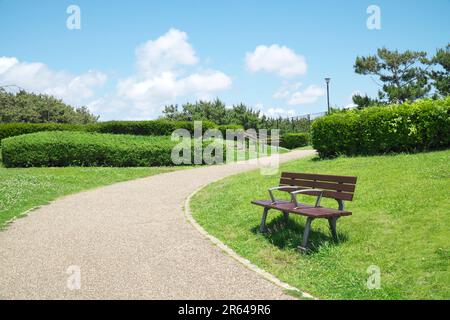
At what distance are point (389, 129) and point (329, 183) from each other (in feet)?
25.9

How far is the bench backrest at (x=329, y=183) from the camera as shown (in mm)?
6582

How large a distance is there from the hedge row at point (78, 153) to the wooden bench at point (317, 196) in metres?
13.7

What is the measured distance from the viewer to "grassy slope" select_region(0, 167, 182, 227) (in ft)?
36.6

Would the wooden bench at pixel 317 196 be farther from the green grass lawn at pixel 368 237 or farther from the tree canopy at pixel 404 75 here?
the tree canopy at pixel 404 75

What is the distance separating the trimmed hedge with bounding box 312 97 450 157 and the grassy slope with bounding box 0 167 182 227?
7773 mm

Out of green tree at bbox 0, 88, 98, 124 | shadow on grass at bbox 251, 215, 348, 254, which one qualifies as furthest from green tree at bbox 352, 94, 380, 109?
green tree at bbox 0, 88, 98, 124

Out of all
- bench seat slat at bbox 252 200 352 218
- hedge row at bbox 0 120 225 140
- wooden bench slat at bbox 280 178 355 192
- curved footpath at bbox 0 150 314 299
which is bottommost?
curved footpath at bbox 0 150 314 299

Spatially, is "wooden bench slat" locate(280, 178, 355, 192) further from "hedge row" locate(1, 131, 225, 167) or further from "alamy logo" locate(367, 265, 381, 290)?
"hedge row" locate(1, 131, 225, 167)

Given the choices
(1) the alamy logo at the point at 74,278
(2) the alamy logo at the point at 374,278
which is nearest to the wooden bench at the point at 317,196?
(2) the alamy logo at the point at 374,278

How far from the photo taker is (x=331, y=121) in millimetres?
15305


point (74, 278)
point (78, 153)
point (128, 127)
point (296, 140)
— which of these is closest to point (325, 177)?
point (74, 278)

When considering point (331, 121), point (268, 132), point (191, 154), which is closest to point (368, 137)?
point (331, 121)

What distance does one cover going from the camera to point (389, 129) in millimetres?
13875
